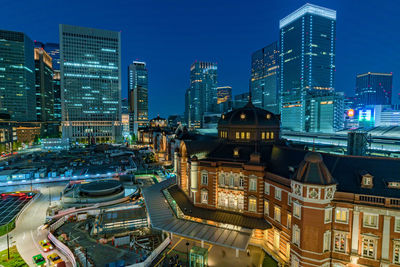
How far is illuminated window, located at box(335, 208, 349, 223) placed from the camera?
27.4m

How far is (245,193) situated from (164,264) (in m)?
17.2

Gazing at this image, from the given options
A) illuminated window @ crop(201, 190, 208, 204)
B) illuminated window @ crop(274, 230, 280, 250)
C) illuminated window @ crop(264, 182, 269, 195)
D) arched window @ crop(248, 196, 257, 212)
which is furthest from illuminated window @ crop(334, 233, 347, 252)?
illuminated window @ crop(201, 190, 208, 204)

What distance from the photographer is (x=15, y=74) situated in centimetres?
17488

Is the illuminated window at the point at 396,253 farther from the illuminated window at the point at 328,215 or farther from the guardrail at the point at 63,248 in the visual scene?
the guardrail at the point at 63,248

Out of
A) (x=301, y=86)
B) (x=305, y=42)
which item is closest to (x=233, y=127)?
(x=301, y=86)

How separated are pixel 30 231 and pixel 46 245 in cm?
925

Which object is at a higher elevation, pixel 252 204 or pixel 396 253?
pixel 252 204

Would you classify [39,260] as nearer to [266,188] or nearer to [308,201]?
[266,188]

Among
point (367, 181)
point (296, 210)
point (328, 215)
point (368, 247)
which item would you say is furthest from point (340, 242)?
point (367, 181)

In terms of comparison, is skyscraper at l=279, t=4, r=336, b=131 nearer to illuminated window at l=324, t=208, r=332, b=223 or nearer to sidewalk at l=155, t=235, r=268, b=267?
sidewalk at l=155, t=235, r=268, b=267

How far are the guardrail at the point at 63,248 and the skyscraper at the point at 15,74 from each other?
19147cm

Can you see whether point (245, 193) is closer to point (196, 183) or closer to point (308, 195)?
point (196, 183)

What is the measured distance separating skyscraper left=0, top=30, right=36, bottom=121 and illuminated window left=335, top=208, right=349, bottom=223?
746 feet

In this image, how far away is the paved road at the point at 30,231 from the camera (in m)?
35.3
